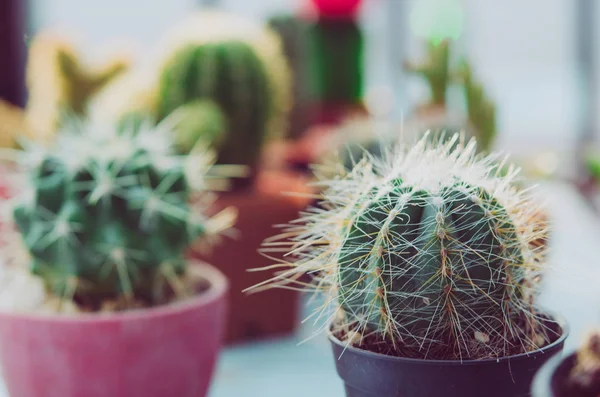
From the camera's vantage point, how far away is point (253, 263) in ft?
3.48

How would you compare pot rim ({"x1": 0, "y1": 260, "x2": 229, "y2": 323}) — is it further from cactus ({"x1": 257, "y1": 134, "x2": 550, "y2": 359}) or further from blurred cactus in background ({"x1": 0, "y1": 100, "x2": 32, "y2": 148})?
blurred cactus in background ({"x1": 0, "y1": 100, "x2": 32, "y2": 148})

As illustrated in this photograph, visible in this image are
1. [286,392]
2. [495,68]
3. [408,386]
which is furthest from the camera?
[495,68]

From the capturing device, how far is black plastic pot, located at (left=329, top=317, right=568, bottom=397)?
47cm

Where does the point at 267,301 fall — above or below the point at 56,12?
below

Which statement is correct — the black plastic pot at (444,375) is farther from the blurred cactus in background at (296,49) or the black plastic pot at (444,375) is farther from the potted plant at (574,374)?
the blurred cactus in background at (296,49)

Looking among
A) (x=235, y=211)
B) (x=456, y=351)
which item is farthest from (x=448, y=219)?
(x=235, y=211)

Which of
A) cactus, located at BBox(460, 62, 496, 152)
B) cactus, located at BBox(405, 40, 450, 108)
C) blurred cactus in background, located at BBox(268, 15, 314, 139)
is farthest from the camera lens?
blurred cactus in background, located at BBox(268, 15, 314, 139)

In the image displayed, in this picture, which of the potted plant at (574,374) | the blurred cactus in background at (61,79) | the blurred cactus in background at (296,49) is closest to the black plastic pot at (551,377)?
the potted plant at (574,374)

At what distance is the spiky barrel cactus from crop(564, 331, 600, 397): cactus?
630mm

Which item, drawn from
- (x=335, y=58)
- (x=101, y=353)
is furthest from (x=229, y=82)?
(x=335, y=58)

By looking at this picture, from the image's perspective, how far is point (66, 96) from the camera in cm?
113

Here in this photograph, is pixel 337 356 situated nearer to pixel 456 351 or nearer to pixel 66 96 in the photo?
pixel 456 351

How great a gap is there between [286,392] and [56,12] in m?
2.78

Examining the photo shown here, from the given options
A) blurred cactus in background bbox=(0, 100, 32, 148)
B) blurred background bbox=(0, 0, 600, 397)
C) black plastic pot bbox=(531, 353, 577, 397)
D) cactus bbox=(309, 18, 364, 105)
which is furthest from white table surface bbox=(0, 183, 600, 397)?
cactus bbox=(309, 18, 364, 105)
